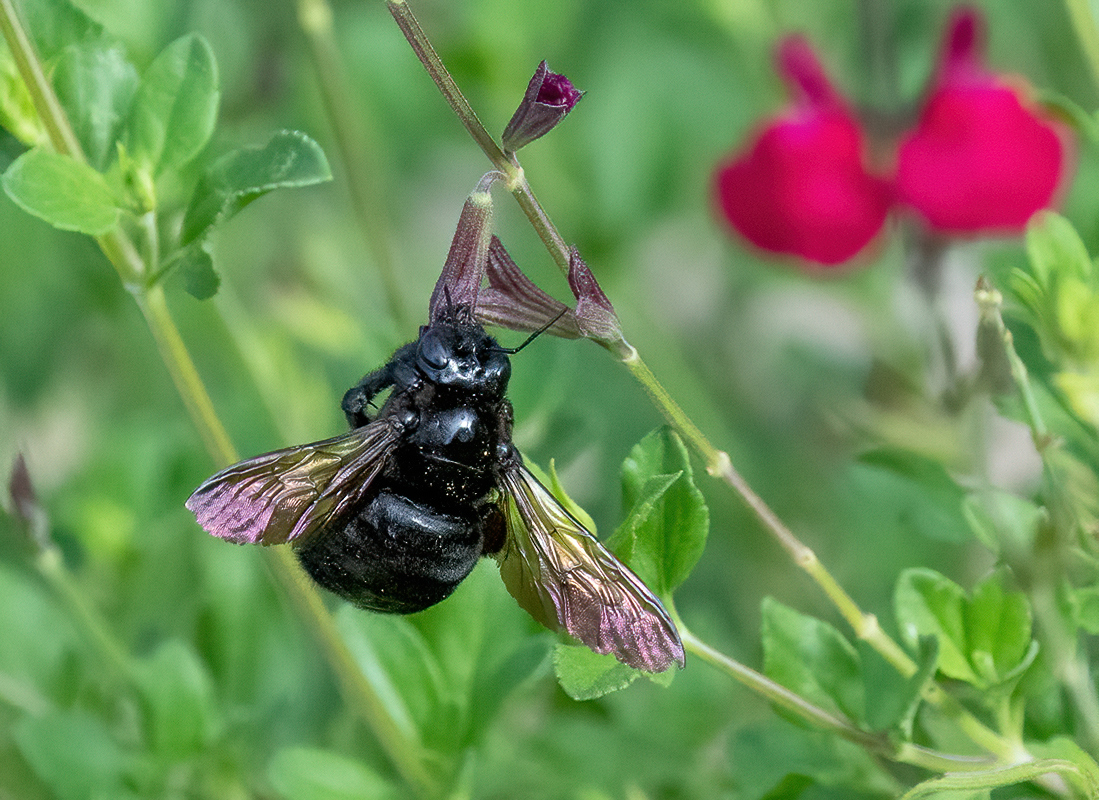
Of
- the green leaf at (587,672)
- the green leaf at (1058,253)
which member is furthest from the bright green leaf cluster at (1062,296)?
the green leaf at (587,672)

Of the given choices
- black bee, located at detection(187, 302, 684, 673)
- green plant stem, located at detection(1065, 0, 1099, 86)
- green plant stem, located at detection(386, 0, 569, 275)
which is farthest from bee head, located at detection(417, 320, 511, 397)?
green plant stem, located at detection(1065, 0, 1099, 86)

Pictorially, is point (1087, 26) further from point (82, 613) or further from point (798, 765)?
point (82, 613)

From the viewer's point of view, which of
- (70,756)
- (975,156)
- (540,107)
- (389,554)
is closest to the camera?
(540,107)

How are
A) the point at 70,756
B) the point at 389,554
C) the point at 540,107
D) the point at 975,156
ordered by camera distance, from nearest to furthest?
the point at 540,107, the point at 389,554, the point at 70,756, the point at 975,156

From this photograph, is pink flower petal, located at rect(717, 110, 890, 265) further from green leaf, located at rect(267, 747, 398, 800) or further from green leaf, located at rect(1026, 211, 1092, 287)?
green leaf, located at rect(267, 747, 398, 800)

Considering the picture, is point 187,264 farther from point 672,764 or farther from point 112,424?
point 112,424

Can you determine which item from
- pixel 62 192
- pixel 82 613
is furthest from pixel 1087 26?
pixel 82 613
